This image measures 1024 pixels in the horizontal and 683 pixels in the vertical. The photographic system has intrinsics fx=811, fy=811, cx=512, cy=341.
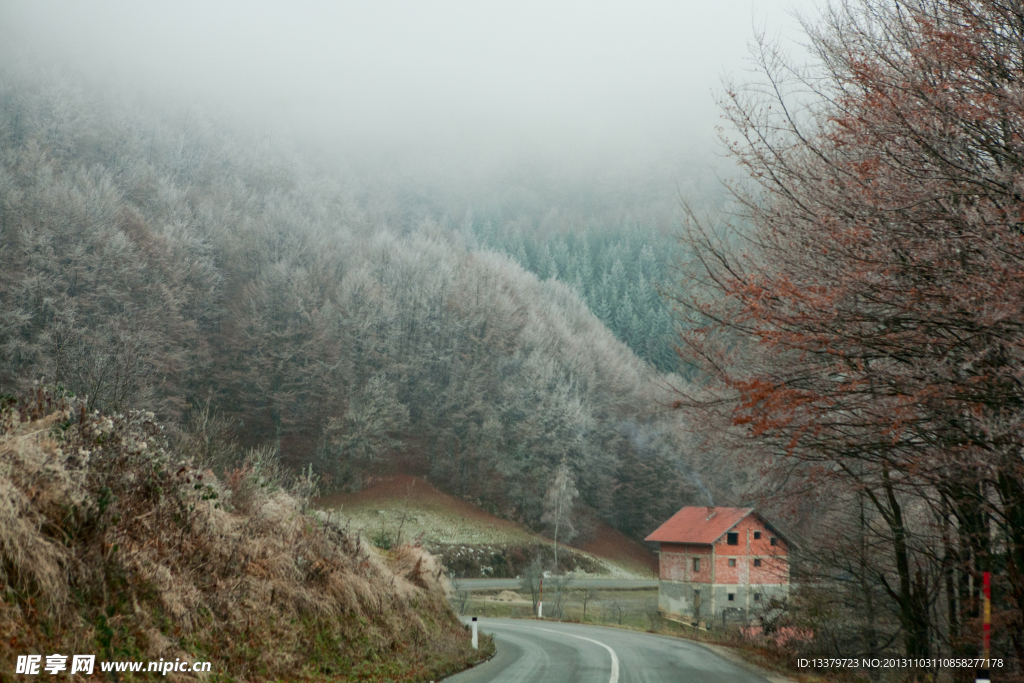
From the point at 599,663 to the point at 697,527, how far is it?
2727 centimetres

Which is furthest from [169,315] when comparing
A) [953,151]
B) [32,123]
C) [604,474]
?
[953,151]

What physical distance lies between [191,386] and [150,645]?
50.1 meters

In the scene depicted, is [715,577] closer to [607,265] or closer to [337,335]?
[337,335]

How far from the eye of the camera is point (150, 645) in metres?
6.84

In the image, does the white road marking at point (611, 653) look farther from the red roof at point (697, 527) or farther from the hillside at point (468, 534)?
the hillside at point (468, 534)

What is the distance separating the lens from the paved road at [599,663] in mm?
Result: 11055

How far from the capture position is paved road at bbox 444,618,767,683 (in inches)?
435

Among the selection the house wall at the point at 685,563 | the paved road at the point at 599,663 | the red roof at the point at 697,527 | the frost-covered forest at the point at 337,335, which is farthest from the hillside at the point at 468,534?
the paved road at the point at 599,663

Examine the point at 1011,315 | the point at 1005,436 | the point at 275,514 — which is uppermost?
the point at 1011,315

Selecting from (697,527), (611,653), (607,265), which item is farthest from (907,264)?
(607,265)

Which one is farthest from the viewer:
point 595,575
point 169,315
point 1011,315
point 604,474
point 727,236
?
point 604,474

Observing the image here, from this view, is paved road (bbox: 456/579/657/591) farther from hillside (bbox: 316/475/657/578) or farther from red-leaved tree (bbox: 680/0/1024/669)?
red-leaved tree (bbox: 680/0/1024/669)

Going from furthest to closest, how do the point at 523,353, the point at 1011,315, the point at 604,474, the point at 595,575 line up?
1. the point at 523,353
2. the point at 604,474
3. the point at 595,575
4. the point at 1011,315

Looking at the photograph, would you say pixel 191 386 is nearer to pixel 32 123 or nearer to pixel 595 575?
pixel 32 123
